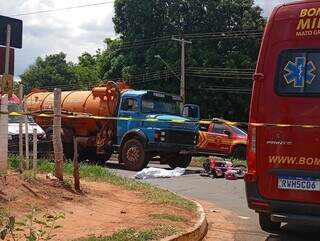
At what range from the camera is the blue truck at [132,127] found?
62.3 ft

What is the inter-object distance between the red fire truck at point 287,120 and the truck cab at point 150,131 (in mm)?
11376

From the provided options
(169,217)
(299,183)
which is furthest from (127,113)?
(299,183)

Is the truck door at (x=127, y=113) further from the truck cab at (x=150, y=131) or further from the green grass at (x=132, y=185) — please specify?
the green grass at (x=132, y=185)

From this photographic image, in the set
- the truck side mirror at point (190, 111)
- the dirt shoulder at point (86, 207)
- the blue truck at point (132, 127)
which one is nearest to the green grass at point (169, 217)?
the dirt shoulder at point (86, 207)

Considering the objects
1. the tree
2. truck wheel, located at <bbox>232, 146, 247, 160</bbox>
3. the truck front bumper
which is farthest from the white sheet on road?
the tree

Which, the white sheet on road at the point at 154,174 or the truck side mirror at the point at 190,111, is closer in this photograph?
the white sheet on road at the point at 154,174

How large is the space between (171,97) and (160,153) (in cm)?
206

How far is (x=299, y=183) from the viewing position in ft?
23.1

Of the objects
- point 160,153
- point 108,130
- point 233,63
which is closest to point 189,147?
point 160,153

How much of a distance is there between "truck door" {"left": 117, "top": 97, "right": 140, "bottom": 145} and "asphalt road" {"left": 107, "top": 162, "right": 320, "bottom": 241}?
1344 mm

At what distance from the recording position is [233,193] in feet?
44.7

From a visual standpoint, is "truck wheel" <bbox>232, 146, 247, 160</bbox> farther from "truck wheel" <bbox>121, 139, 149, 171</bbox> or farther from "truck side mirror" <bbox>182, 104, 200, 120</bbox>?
"truck wheel" <bbox>121, 139, 149, 171</bbox>

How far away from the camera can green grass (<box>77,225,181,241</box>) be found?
261 inches

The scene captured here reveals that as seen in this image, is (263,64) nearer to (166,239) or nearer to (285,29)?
(285,29)
